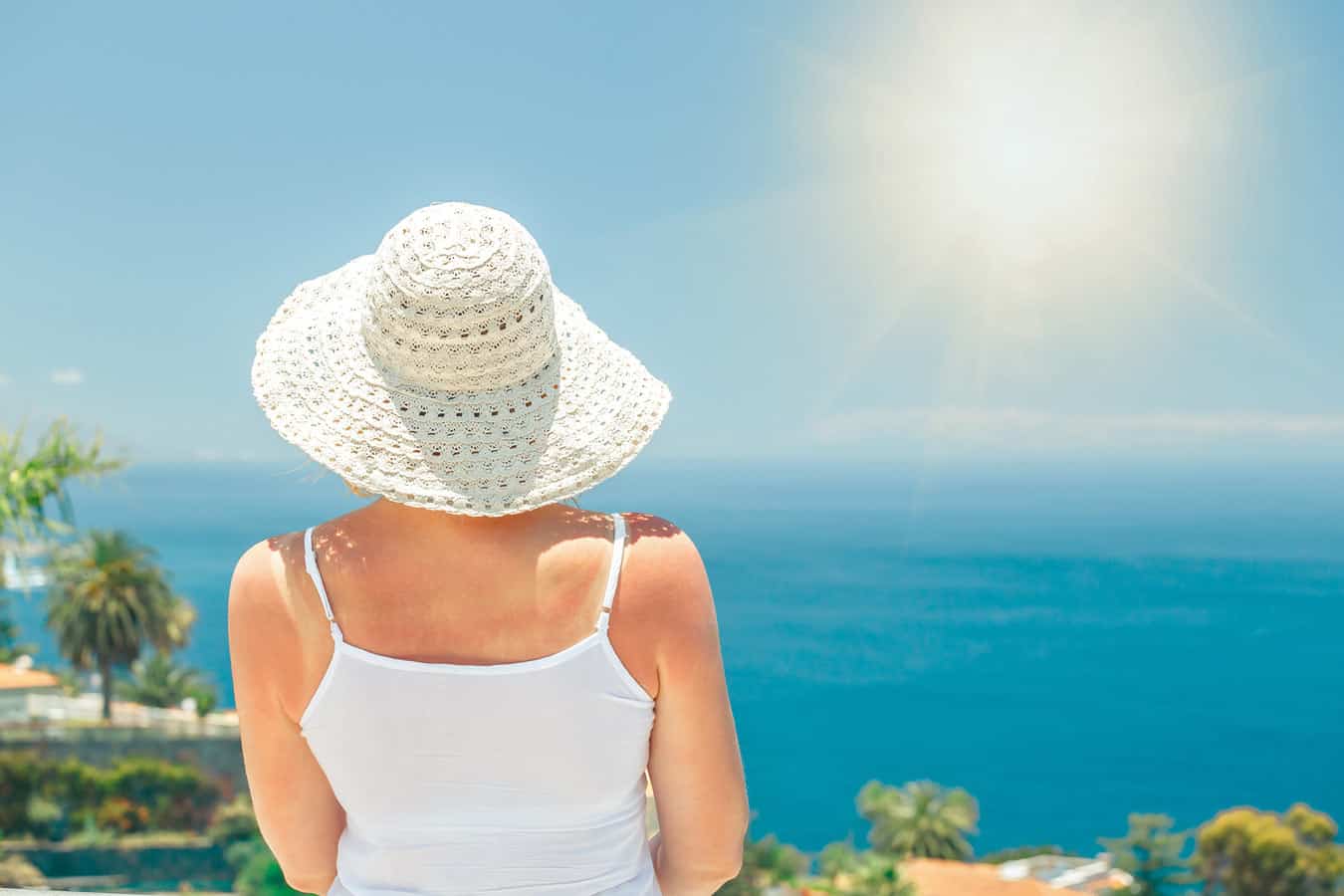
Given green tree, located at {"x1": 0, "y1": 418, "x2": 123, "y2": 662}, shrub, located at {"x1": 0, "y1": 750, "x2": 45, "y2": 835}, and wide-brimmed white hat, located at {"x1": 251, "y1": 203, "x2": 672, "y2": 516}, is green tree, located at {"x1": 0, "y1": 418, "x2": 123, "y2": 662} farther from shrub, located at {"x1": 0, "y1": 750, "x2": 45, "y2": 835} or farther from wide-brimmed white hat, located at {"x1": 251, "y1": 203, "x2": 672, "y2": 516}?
shrub, located at {"x1": 0, "y1": 750, "x2": 45, "y2": 835}

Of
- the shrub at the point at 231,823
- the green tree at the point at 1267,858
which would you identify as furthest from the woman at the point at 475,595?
the green tree at the point at 1267,858

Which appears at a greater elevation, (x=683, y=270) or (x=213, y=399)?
(x=683, y=270)

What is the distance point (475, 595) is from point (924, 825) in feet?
99.9

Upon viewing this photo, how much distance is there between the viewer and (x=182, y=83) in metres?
76.2

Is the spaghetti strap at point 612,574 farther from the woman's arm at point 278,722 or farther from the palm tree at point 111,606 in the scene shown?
the palm tree at point 111,606

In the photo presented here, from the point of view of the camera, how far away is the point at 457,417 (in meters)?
0.85

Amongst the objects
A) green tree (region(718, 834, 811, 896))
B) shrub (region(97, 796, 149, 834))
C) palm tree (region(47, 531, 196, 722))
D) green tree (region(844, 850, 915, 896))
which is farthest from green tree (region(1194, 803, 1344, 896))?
palm tree (region(47, 531, 196, 722))

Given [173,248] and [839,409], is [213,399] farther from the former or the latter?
[839,409]

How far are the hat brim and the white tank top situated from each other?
7cm

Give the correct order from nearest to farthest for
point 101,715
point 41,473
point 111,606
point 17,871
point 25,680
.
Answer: point 41,473, point 17,871, point 111,606, point 101,715, point 25,680

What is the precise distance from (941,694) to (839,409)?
3824 cm

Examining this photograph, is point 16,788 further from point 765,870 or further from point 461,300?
point 461,300

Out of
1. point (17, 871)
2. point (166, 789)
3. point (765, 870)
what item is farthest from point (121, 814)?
point (765, 870)

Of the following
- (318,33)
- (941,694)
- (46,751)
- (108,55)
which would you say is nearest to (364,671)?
(46,751)
